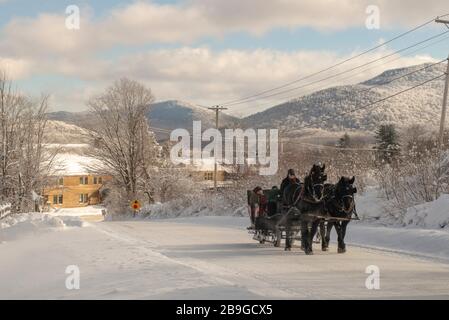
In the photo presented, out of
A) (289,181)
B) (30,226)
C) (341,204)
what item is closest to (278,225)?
(289,181)

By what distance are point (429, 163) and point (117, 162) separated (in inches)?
1707

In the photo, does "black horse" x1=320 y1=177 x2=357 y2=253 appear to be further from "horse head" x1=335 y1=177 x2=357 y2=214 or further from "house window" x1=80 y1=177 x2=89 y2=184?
"house window" x1=80 y1=177 x2=89 y2=184

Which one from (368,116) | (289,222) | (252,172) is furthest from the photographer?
(368,116)

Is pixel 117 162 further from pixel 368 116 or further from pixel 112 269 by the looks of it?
pixel 368 116

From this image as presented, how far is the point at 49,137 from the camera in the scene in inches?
2638

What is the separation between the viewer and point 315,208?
50.1ft

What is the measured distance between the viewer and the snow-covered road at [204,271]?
9.47 m

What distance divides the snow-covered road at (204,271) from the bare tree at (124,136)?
44249 mm

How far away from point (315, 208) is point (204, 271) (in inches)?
187

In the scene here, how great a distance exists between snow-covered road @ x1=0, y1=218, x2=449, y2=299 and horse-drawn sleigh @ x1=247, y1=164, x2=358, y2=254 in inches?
19.7

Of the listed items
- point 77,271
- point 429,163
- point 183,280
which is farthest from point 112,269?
point 429,163

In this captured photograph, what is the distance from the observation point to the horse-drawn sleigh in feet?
49.8

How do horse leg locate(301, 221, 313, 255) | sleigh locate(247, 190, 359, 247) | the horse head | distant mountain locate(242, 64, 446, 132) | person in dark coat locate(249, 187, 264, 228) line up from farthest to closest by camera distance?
distant mountain locate(242, 64, 446, 132) → person in dark coat locate(249, 187, 264, 228) → sleigh locate(247, 190, 359, 247) → the horse head → horse leg locate(301, 221, 313, 255)

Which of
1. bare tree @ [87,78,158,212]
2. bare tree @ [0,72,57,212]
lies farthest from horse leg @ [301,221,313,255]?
bare tree @ [87,78,158,212]
